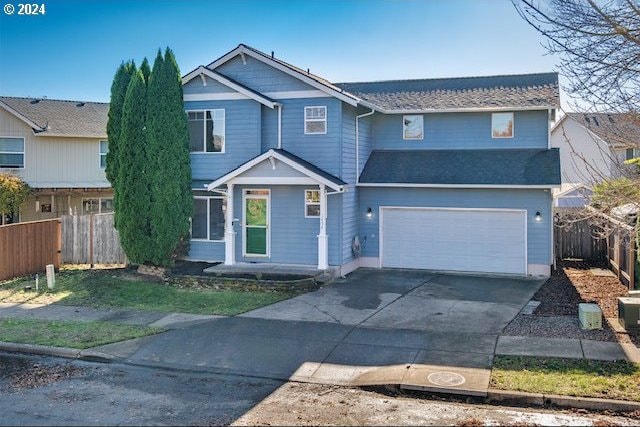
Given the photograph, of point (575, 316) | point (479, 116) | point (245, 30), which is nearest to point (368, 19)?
point (245, 30)

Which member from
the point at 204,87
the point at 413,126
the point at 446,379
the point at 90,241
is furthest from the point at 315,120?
the point at 446,379

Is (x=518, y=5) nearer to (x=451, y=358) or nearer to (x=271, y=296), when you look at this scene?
(x=451, y=358)

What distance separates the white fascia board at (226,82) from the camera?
1769 cm

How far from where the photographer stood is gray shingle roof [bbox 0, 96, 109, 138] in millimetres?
26719

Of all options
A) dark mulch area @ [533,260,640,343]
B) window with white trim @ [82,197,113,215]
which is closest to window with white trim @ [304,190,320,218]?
dark mulch area @ [533,260,640,343]

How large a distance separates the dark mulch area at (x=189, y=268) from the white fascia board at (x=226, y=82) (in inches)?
217

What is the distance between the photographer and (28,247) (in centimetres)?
1772

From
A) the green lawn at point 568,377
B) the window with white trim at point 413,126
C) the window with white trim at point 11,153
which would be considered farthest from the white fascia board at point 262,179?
the window with white trim at point 11,153

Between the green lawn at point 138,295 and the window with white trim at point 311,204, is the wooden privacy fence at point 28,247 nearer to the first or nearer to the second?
the green lawn at point 138,295

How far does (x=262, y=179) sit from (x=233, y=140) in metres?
2.12

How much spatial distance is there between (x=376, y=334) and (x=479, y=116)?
1093 centimetres

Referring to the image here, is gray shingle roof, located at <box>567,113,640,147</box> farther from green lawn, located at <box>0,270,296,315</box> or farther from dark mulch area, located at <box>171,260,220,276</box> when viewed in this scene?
dark mulch area, located at <box>171,260,220,276</box>

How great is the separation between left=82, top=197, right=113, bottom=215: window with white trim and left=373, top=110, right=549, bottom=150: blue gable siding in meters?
16.5

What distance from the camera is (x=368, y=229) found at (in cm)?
1938
